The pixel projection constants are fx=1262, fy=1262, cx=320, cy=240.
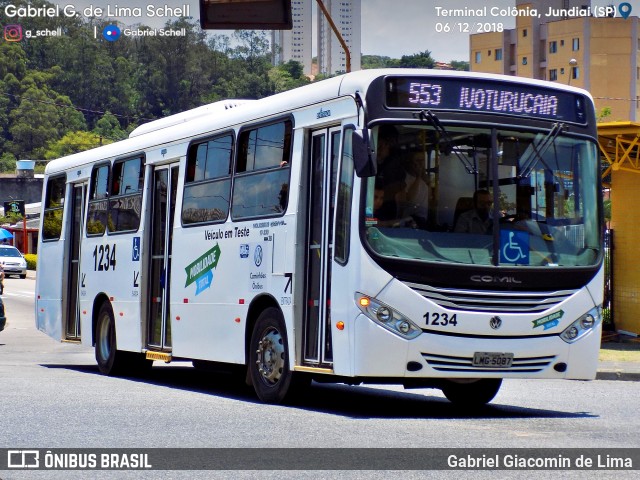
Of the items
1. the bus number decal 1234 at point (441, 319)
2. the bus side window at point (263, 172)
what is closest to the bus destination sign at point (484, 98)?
the bus side window at point (263, 172)

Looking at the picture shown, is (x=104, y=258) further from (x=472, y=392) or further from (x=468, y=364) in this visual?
(x=468, y=364)

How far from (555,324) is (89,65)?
139791 mm

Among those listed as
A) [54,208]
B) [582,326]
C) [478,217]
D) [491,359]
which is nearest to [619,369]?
[582,326]

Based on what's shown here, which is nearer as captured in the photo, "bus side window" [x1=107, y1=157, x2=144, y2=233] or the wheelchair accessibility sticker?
the wheelchair accessibility sticker

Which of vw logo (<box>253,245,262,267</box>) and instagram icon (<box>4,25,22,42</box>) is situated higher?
instagram icon (<box>4,25,22,42</box>)

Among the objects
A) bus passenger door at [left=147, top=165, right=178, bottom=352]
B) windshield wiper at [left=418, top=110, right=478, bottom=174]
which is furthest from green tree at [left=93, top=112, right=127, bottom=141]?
windshield wiper at [left=418, top=110, right=478, bottom=174]

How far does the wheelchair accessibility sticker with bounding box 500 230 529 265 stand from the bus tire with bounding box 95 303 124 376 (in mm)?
7601

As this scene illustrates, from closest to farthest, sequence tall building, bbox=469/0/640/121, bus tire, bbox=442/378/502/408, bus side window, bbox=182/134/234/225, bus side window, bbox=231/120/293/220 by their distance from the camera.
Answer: bus side window, bbox=231/120/293/220 → bus tire, bbox=442/378/502/408 → bus side window, bbox=182/134/234/225 → tall building, bbox=469/0/640/121

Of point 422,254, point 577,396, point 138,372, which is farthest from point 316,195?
point 138,372

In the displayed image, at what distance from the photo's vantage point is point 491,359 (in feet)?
38.1

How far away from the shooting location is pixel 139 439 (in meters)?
9.70

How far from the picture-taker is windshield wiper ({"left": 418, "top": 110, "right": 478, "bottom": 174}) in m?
11.6

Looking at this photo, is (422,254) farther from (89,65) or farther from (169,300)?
(89,65)

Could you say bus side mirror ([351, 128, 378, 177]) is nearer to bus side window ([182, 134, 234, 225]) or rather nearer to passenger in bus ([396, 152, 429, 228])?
passenger in bus ([396, 152, 429, 228])
